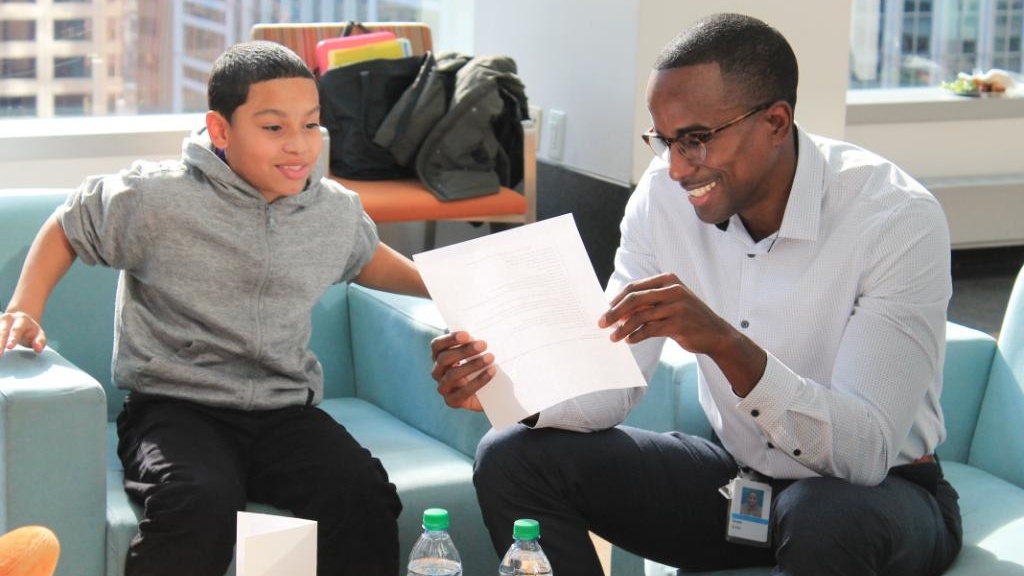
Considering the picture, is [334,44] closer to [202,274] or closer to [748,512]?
[202,274]

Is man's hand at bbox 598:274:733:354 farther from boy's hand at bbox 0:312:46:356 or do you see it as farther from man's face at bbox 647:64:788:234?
boy's hand at bbox 0:312:46:356

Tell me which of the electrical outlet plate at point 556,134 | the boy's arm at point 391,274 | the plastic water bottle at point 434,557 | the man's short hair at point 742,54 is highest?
the man's short hair at point 742,54

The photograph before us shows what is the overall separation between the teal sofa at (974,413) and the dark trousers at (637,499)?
145 mm

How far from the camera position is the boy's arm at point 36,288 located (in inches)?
82.1

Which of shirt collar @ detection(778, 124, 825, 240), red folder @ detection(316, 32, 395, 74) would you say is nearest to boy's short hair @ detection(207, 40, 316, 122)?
shirt collar @ detection(778, 124, 825, 240)

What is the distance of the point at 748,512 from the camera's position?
193 cm

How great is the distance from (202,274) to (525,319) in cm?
68

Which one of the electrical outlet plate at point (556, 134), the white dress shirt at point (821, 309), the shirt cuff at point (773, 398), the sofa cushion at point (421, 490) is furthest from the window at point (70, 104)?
the shirt cuff at point (773, 398)

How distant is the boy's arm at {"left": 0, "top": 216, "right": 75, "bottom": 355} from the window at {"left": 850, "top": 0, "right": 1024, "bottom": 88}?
4.38 metres

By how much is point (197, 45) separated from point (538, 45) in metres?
1.16

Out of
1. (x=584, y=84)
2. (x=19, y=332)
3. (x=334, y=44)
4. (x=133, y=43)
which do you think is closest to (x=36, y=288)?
(x=19, y=332)

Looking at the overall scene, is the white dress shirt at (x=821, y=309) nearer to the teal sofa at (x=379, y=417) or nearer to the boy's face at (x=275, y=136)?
the teal sofa at (x=379, y=417)

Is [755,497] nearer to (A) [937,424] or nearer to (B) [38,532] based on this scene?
(A) [937,424]

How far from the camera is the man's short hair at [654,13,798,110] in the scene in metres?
1.94
